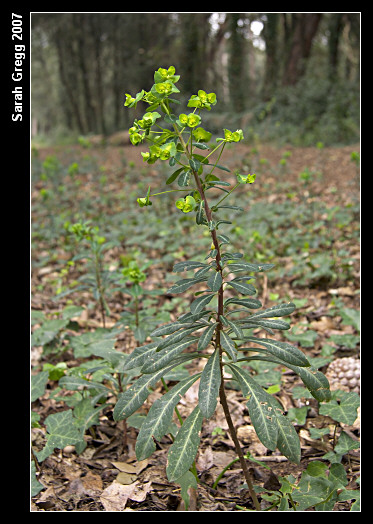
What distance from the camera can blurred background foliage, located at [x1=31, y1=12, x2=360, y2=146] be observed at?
39.9 ft

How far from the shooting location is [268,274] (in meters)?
4.03

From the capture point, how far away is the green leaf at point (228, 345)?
4.82ft

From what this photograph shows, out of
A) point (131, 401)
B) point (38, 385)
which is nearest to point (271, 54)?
point (38, 385)

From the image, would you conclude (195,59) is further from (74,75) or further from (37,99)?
(37,99)

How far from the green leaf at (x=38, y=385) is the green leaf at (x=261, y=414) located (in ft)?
3.85

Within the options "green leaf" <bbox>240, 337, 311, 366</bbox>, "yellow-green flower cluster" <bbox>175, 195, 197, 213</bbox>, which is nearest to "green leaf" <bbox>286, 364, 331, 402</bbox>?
"green leaf" <bbox>240, 337, 311, 366</bbox>

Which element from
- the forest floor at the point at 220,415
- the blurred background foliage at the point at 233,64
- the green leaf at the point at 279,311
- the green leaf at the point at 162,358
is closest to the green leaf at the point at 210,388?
the green leaf at the point at 162,358

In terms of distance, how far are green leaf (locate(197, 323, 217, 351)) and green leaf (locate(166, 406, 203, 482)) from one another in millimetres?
286

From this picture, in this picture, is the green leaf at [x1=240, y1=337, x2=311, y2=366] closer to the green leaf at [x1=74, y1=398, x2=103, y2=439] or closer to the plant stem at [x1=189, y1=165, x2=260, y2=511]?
the plant stem at [x1=189, y1=165, x2=260, y2=511]

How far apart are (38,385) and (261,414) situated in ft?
4.36

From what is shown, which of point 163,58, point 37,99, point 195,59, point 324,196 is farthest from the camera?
point 37,99

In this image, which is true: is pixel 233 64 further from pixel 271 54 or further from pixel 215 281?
pixel 215 281
